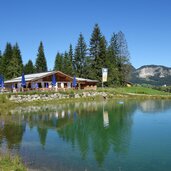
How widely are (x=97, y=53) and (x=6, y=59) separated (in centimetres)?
2875

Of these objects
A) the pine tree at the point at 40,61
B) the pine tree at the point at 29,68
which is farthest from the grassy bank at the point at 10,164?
the pine tree at the point at 29,68

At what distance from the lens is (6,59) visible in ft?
267

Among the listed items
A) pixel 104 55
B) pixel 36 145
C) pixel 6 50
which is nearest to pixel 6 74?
pixel 6 50

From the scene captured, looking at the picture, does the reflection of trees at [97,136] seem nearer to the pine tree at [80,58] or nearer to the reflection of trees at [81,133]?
the reflection of trees at [81,133]

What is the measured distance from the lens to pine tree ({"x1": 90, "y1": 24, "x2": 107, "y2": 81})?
68.8 meters

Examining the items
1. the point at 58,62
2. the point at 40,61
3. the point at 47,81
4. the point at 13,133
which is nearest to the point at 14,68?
the point at 40,61

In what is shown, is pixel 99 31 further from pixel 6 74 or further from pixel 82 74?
pixel 6 74

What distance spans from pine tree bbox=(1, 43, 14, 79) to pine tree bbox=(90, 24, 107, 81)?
24.6 meters

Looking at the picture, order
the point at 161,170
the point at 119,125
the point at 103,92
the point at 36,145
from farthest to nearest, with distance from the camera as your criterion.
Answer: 1. the point at 103,92
2. the point at 119,125
3. the point at 36,145
4. the point at 161,170

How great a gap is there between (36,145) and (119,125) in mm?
10159

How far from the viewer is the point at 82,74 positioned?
73125 millimetres

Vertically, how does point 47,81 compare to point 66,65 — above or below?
below

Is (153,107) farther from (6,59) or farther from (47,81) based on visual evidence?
(6,59)

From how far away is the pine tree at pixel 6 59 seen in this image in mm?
78637
